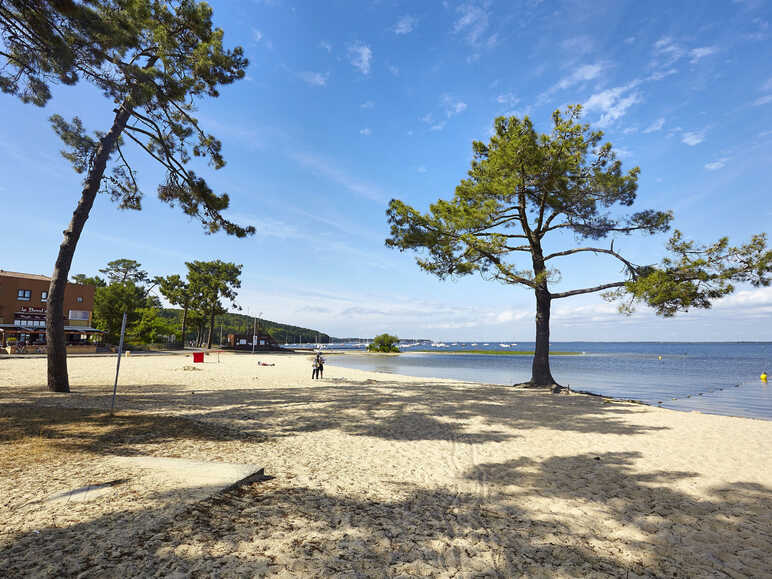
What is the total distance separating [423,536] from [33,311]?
188 feet

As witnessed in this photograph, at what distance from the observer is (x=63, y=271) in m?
11.4

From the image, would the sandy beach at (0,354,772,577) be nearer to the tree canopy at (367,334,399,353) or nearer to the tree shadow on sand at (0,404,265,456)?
the tree shadow on sand at (0,404,265,456)

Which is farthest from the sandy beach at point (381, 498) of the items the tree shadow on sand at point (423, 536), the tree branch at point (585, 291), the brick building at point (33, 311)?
the brick building at point (33, 311)

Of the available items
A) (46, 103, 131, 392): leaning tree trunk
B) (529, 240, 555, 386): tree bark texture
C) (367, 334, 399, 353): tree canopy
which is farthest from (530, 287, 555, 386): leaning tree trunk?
(367, 334, 399, 353): tree canopy

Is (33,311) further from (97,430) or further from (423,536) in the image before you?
(423,536)

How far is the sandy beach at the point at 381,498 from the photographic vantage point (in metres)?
3.31

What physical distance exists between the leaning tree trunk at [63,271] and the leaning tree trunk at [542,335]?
58.5 feet

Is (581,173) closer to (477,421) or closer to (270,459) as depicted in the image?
(477,421)

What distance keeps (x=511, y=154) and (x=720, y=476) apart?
12.7 meters

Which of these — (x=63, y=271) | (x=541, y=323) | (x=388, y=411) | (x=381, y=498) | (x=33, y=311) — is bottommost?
(x=388, y=411)

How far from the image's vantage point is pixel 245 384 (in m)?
16.3

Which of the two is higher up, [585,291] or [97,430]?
[585,291]

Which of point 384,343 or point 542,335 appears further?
point 384,343

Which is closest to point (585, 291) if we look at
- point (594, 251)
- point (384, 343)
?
point (594, 251)
